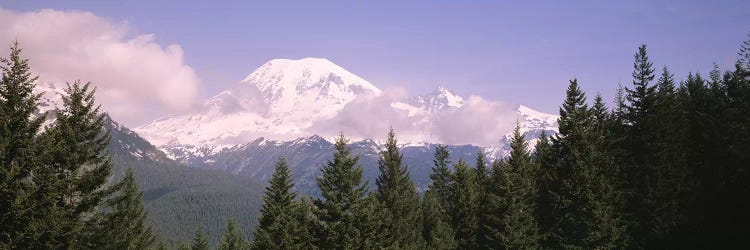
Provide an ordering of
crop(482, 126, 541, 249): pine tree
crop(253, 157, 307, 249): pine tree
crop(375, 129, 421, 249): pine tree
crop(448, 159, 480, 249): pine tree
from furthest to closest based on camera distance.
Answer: crop(448, 159, 480, 249): pine tree → crop(375, 129, 421, 249): pine tree → crop(482, 126, 541, 249): pine tree → crop(253, 157, 307, 249): pine tree

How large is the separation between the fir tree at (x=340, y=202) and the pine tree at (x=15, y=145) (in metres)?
17.9

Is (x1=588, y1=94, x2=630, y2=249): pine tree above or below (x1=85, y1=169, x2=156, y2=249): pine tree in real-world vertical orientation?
above

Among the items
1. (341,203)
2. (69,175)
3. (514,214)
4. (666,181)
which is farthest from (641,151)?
(69,175)

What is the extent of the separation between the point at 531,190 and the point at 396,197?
1134 cm

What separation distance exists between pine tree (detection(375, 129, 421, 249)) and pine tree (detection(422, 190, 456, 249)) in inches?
86.7

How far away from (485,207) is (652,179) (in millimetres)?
13827

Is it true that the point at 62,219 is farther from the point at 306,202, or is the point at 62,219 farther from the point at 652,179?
the point at 652,179

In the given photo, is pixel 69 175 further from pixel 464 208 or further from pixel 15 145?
pixel 464 208

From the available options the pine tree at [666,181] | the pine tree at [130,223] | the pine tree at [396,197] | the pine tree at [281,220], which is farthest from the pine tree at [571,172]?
the pine tree at [130,223]

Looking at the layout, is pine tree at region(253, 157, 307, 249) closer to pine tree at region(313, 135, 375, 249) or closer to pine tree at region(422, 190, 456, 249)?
pine tree at region(313, 135, 375, 249)

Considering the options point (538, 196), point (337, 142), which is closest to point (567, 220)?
point (538, 196)

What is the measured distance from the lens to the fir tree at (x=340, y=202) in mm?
38500

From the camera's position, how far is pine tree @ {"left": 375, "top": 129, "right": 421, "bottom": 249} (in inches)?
1900

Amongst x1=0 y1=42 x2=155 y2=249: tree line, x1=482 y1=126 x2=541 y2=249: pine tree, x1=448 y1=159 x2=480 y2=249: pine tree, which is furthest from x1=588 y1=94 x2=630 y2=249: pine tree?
x1=0 y1=42 x2=155 y2=249: tree line
